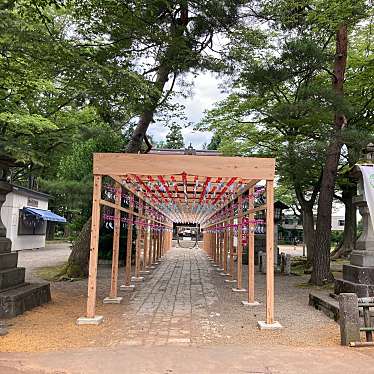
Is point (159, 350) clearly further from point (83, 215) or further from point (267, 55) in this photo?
point (83, 215)

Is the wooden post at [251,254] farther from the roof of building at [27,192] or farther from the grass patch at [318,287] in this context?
the roof of building at [27,192]

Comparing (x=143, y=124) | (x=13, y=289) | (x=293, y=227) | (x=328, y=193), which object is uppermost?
(x=143, y=124)

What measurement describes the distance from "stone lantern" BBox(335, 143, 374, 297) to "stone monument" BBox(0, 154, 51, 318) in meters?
5.81

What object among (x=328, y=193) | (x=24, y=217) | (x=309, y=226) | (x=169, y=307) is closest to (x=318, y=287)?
(x=328, y=193)

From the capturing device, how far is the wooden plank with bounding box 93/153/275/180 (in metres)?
6.67

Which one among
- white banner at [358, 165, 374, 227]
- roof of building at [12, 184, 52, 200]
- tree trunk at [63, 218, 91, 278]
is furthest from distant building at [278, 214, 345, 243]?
white banner at [358, 165, 374, 227]

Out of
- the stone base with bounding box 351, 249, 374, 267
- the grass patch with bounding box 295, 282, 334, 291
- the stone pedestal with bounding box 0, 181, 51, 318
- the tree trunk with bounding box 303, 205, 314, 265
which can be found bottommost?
the grass patch with bounding box 295, 282, 334, 291

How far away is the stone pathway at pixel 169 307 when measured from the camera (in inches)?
235

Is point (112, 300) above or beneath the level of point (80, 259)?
beneath

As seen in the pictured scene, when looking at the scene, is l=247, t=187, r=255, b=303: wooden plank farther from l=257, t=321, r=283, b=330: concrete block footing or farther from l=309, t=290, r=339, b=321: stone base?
l=257, t=321, r=283, b=330: concrete block footing

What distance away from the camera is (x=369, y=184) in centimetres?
770

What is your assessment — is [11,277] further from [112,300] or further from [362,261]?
[362,261]

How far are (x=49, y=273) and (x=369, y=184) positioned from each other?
1017 centimetres

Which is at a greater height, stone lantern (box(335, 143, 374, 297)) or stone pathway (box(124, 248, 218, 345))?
stone lantern (box(335, 143, 374, 297))
